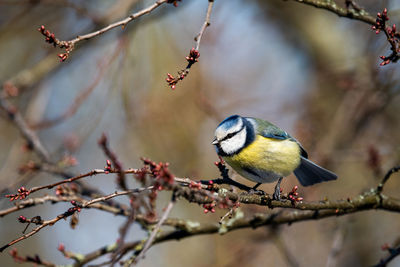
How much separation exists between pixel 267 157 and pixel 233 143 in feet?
0.98

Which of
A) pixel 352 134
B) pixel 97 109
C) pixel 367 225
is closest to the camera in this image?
pixel 97 109

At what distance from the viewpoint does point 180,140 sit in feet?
23.2

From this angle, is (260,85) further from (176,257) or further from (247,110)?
(176,257)

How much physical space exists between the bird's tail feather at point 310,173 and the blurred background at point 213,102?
1.58ft

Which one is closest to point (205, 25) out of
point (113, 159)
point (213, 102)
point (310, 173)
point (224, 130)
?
point (113, 159)

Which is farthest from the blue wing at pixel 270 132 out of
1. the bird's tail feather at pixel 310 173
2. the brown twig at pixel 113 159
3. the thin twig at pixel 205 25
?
the brown twig at pixel 113 159

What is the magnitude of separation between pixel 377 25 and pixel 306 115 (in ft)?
13.5

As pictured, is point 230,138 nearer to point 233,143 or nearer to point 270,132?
point 233,143

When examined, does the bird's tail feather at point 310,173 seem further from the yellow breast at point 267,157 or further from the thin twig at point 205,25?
the thin twig at point 205,25

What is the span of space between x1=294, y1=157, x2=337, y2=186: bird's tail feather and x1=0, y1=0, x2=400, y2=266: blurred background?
48 cm

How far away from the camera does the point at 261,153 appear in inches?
124

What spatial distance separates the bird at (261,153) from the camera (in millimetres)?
3096

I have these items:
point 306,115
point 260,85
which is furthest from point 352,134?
point 260,85

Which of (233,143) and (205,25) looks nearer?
(205,25)
